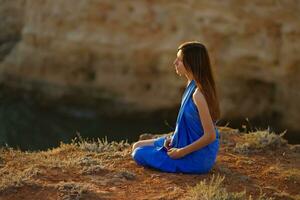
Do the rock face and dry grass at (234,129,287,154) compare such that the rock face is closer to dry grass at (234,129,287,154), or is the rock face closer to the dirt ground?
dry grass at (234,129,287,154)

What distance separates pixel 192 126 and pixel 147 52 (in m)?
7.21

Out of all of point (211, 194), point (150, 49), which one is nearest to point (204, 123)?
point (211, 194)

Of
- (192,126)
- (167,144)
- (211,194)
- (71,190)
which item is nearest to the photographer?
(211,194)

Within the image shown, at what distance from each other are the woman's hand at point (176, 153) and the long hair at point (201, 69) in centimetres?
33

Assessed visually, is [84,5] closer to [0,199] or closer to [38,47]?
[38,47]

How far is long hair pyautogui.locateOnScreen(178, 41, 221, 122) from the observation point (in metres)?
3.93

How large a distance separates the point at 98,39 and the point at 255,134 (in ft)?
22.2

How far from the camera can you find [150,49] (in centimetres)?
1108

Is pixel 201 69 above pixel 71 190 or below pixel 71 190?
above

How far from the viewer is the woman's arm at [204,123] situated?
12.8 feet

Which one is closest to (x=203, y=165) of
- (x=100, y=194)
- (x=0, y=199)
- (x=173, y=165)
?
(x=173, y=165)

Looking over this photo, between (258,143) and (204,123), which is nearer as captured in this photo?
(204,123)

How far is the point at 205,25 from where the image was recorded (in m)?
10.4

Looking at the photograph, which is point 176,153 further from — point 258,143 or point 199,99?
point 258,143
